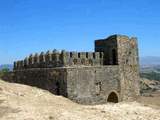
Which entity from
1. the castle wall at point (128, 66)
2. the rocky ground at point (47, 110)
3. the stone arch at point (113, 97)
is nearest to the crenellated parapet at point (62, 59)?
the castle wall at point (128, 66)

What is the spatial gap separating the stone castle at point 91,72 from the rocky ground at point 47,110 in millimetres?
2543

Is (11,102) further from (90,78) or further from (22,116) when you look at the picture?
(90,78)

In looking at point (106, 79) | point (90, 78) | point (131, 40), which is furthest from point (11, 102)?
point (131, 40)

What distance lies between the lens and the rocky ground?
59.6 feet

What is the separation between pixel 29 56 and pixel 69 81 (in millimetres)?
6915

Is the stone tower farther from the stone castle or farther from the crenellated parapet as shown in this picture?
the crenellated parapet

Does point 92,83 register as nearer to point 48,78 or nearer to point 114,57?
point 48,78

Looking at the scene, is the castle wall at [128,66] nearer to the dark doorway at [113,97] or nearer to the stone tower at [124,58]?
the stone tower at [124,58]

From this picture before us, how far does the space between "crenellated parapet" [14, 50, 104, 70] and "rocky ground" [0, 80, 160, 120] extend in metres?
3.63

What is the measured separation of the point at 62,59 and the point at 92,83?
2.79 meters

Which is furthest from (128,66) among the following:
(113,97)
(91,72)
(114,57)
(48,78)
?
(48,78)

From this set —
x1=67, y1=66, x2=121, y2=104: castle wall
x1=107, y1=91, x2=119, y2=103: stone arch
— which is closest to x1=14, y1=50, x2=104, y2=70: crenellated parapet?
x1=67, y1=66, x2=121, y2=104: castle wall

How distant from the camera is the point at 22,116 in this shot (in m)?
17.9

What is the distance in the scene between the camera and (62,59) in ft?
84.9
